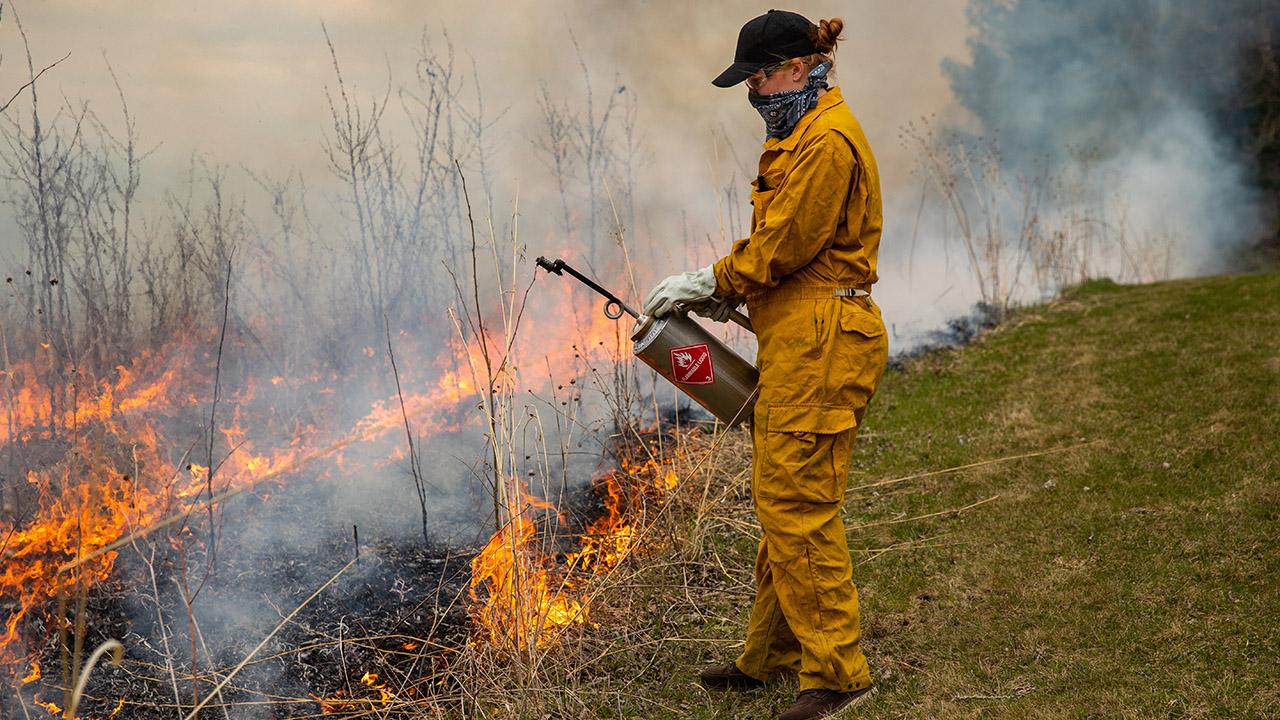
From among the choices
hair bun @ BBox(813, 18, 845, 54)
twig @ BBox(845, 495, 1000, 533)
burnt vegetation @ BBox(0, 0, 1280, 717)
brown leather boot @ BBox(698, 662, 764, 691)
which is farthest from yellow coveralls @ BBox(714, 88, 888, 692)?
twig @ BBox(845, 495, 1000, 533)

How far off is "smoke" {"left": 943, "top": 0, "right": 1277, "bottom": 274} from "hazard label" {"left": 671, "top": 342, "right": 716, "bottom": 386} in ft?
24.2

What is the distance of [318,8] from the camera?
15.9 feet

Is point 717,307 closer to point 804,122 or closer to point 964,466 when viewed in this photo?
point 804,122

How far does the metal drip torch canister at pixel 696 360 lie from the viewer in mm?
2775

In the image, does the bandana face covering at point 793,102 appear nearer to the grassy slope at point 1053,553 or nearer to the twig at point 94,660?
the grassy slope at point 1053,553

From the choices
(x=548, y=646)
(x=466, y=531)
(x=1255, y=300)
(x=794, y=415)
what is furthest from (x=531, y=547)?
(x=1255, y=300)

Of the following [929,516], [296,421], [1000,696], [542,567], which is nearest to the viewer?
[1000,696]

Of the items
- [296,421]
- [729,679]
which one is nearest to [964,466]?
[729,679]

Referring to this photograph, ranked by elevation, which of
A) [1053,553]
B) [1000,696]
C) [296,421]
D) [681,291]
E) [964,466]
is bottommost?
[1000,696]

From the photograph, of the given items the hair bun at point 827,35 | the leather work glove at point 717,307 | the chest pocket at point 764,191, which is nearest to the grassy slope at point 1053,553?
the leather work glove at point 717,307

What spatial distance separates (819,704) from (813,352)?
1.05m

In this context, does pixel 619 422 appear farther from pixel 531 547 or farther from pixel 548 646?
pixel 548 646

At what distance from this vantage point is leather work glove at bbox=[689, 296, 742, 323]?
2743mm

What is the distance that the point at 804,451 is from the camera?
8.21 feet
